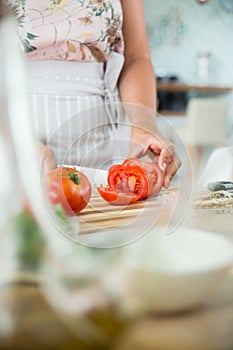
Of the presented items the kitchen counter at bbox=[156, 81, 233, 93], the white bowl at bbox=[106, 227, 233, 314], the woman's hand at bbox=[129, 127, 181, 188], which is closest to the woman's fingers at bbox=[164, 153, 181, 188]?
the woman's hand at bbox=[129, 127, 181, 188]

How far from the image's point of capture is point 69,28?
0.81 metres

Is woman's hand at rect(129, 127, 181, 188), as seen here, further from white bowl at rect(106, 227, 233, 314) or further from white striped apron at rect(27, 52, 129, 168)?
white bowl at rect(106, 227, 233, 314)

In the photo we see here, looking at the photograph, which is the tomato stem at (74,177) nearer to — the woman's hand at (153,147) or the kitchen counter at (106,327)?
the woman's hand at (153,147)

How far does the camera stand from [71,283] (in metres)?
0.21

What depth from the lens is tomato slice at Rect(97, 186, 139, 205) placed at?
490 millimetres

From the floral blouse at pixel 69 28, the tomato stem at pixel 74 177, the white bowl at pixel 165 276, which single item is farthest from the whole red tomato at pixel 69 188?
the floral blouse at pixel 69 28

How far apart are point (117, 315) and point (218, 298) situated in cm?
4

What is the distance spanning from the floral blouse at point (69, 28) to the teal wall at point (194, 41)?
2283 millimetres

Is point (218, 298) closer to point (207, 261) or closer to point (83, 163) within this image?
point (207, 261)

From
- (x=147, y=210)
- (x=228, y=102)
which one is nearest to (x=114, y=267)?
(x=147, y=210)

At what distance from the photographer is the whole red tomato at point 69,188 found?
1.17ft

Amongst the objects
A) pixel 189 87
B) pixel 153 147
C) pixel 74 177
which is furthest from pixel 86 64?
pixel 189 87

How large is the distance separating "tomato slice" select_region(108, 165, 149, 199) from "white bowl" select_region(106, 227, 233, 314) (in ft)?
0.90

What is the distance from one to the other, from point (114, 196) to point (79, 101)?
1.32 ft
